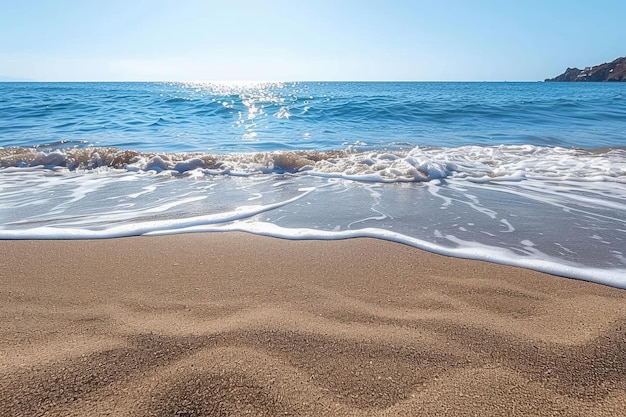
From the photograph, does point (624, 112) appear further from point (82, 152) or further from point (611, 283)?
point (82, 152)

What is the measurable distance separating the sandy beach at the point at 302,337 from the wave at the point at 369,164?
2665 mm

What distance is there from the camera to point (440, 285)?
1.92 metres

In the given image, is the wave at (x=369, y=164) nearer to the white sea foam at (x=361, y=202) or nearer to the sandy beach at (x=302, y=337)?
the white sea foam at (x=361, y=202)

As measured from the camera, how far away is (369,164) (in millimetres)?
5285

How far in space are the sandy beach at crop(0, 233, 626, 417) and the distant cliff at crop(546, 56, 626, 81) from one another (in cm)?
8676

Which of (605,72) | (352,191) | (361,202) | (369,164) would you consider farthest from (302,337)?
(605,72)

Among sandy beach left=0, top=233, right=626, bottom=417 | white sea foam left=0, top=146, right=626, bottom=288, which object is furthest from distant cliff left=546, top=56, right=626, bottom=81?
sandy beach left=0, top=233, right=626, bottom=417

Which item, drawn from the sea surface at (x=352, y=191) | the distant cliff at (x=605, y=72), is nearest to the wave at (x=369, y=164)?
the sea surface at (x=352, y=191)

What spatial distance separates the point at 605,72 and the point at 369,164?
8763 cm

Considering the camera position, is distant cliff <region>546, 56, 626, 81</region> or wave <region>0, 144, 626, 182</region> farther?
distant cliff <region>546, 56, 626, 81</region>

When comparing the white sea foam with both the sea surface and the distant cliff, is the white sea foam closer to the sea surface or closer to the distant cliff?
the sea surface

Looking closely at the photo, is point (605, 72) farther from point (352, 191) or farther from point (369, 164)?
point (352, 191)

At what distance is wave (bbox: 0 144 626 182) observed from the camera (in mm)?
4641

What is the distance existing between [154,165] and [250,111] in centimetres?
1104
